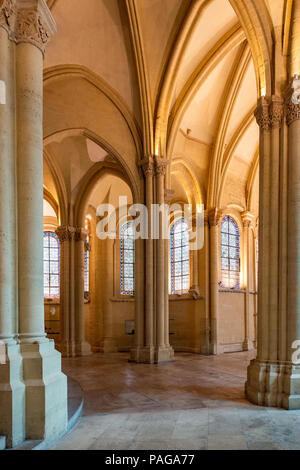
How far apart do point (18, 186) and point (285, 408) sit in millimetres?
6195

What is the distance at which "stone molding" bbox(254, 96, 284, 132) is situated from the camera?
28.0ft

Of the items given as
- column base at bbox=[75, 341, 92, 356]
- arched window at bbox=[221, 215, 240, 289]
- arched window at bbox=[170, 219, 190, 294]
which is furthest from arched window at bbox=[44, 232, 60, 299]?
arched window at bbox=[221, 215, 240, 289]

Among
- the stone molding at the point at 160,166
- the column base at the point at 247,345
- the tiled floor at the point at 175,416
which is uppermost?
the stone molding at the point at 160,166

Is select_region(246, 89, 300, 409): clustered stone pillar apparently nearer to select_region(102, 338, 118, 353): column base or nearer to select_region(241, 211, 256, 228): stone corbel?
select_region(102, 338, 118, 353): column base

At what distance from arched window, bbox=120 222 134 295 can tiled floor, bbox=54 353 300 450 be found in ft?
33.0

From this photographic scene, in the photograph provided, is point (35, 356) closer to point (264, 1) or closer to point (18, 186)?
point (18, 186)

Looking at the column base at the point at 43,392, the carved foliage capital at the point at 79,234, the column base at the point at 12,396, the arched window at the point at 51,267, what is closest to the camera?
the column base at the point at 12,396

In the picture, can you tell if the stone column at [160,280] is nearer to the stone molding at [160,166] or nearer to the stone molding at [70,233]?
the stone molding at [160,166]

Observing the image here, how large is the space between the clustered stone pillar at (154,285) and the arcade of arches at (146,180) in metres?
0.06

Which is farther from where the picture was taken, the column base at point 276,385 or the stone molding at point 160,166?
the stone molding at point 160,166

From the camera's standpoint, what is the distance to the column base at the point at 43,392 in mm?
5531

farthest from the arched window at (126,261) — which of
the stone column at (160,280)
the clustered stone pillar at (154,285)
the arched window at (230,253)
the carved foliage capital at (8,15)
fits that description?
the carved foliage capital at (8,15)

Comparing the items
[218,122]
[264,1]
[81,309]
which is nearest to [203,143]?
[218,122]

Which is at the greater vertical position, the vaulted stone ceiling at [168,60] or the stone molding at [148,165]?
the vaulted stone ceiling at [168,60]
